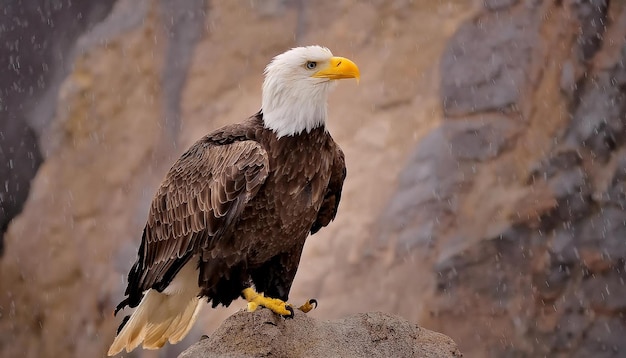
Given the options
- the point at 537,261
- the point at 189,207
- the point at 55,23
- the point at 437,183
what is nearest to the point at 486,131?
the point at 437,183

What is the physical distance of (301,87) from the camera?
3545 mm

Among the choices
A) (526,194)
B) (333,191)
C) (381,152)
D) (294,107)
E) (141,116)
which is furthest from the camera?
(141,116)

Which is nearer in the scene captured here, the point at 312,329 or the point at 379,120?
the point at 312,329

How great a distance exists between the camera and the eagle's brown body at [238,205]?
3.45 m

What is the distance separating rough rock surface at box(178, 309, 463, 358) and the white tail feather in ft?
1.28

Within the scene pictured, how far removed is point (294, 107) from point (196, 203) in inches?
21.6

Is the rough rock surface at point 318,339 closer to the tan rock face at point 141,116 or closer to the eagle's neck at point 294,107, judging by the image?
the eagle's neck at point 294,107

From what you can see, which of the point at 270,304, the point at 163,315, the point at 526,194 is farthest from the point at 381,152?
the point at 270,304

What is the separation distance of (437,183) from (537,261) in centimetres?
73

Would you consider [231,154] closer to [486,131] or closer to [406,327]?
[406,327]

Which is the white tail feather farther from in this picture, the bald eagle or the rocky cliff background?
the rocky cliff background

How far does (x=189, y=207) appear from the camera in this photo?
3580 mm

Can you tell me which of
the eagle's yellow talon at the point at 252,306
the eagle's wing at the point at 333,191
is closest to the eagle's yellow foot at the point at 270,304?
the eagle's yellow talon at the point at 252,306

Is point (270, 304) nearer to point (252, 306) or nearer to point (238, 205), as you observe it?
point (252, 306)
